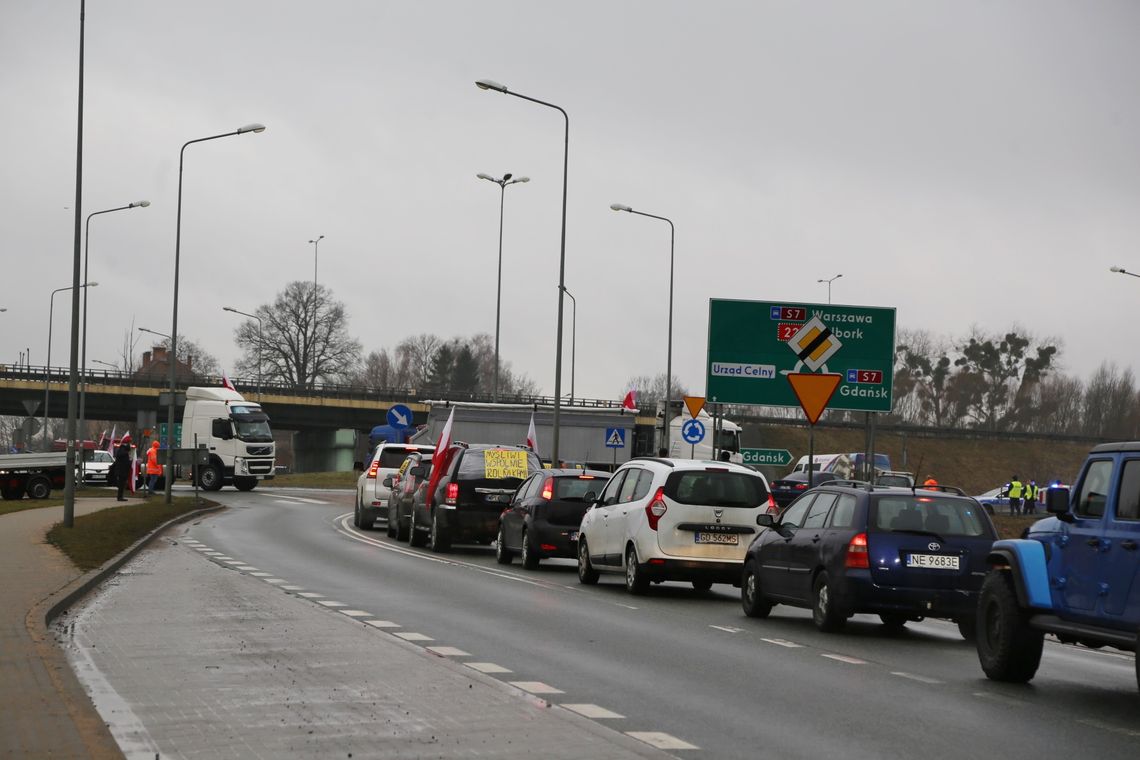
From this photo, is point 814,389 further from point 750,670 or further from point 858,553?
point 750,670

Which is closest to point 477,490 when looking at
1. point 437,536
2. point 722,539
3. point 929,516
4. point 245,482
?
point 437,536

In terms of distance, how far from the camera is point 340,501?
61.3 meters

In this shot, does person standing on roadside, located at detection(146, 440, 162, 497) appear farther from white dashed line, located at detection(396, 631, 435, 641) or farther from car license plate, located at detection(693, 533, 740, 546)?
white dashed line, located at detection(396, 631, 435, 641)

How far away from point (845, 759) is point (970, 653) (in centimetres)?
716

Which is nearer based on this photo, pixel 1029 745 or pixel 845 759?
pixel 845 759

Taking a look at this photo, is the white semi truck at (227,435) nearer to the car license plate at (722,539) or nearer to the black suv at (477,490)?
the black suv at (477,490)

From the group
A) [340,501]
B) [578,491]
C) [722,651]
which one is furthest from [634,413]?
[722,651]

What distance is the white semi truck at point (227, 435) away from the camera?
63.2 metres

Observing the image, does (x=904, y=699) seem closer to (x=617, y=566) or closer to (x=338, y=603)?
(x=338, y=603)

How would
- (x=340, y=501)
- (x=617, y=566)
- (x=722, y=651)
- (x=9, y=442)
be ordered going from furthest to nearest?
(x=9, y=442) → (x=340, y=501) → (x=617, y=566) → (x=722, y=651)

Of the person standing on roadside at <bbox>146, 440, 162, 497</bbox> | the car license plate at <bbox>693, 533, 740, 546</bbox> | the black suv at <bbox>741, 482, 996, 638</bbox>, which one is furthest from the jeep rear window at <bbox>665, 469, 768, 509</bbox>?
the person standing on roadside at <bbox>146, 440, 162, 497</bbox>

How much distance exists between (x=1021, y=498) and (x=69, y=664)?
6021cm

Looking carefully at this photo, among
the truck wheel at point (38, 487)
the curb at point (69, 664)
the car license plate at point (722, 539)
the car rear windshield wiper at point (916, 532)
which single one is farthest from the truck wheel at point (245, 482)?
the car rear windshield wiper at point (916, 532)

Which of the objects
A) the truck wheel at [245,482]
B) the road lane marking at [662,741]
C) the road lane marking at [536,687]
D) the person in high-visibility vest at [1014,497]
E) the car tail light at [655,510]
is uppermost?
the car tail light at [655,510]
